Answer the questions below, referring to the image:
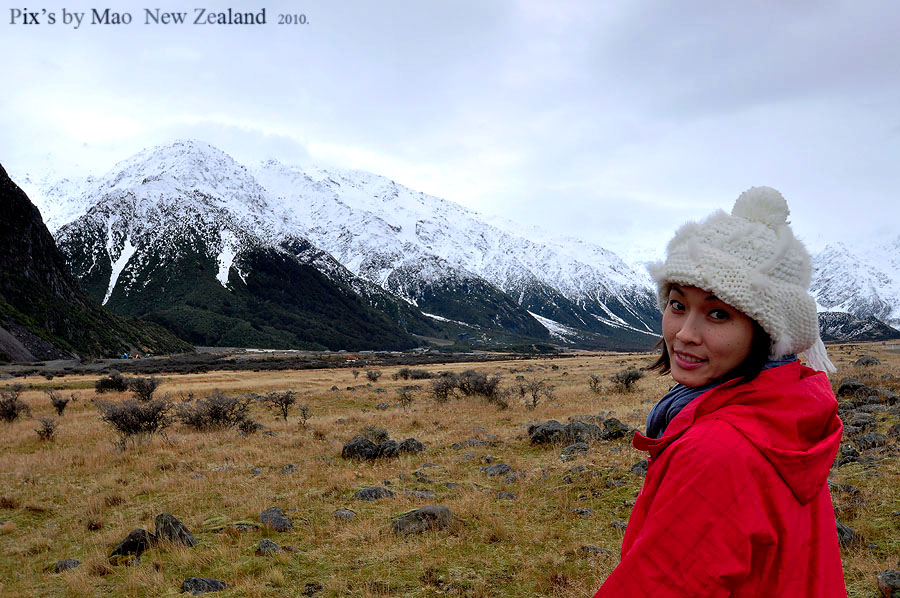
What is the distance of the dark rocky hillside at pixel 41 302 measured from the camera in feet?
241

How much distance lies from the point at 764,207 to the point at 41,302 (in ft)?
340

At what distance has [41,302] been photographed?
81500 millimetres

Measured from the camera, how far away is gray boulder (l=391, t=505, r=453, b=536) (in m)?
7.70

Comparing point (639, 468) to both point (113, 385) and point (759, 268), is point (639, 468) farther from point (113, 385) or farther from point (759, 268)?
point (113, 385)

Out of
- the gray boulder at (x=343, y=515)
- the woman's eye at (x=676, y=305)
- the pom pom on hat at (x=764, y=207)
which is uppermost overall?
the pom pom on hat at (x=764, y=207)

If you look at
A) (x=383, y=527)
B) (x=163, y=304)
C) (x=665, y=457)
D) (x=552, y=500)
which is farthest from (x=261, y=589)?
(x=163, y=304)

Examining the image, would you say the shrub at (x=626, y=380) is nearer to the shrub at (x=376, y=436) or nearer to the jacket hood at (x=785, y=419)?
the shrub at (x=376, y=436)

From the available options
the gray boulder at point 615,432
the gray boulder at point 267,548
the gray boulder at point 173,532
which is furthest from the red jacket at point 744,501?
the gray boulder at point 615,432

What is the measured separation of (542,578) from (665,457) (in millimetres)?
5230

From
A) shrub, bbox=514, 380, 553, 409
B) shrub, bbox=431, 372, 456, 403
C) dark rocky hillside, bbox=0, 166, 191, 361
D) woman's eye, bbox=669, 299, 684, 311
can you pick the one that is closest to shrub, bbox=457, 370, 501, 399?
shrub, bbox=431, 372, 456, 403

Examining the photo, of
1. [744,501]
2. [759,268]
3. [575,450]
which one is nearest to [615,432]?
[575,450]

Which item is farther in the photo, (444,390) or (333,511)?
(444,390)

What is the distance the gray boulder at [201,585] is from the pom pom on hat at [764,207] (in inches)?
277

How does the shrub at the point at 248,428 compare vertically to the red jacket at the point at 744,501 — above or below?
below
